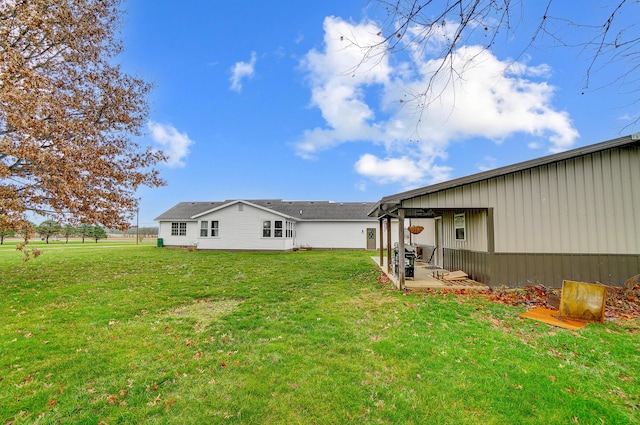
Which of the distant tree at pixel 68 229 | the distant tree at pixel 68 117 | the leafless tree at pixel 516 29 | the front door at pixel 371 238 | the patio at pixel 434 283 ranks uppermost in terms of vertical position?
the distant tree at pixel 68 117

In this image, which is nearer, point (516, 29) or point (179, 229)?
point (516, 29)

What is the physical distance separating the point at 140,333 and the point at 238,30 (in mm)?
9828

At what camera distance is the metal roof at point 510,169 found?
740cm

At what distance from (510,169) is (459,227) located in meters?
2.90

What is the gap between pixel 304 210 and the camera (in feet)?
90.8

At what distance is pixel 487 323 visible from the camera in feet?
16.8

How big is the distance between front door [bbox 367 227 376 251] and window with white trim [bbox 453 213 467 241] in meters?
Result: 14.6

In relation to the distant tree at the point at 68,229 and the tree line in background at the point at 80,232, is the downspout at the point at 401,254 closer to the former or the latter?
the distant tree at the point at 68,229

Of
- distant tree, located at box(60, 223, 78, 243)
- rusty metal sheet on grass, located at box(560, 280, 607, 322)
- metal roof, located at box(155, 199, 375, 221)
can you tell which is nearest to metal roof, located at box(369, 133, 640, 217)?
rusty metal sheet on grass, located at box(560, 280, 607, 322)

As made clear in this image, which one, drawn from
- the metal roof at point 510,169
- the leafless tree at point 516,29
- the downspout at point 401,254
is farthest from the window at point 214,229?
the leafless tree at point 516,29

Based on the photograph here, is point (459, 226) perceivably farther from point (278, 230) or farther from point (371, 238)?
point (371, 238)

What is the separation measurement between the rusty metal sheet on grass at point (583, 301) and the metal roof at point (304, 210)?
759 inches

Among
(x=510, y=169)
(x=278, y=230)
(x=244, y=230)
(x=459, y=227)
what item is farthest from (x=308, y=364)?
(x=244, y=230)

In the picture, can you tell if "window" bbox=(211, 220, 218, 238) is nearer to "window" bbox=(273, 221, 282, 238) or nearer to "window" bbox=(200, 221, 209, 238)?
"window" bbox=(200, 221, 209, 238)
